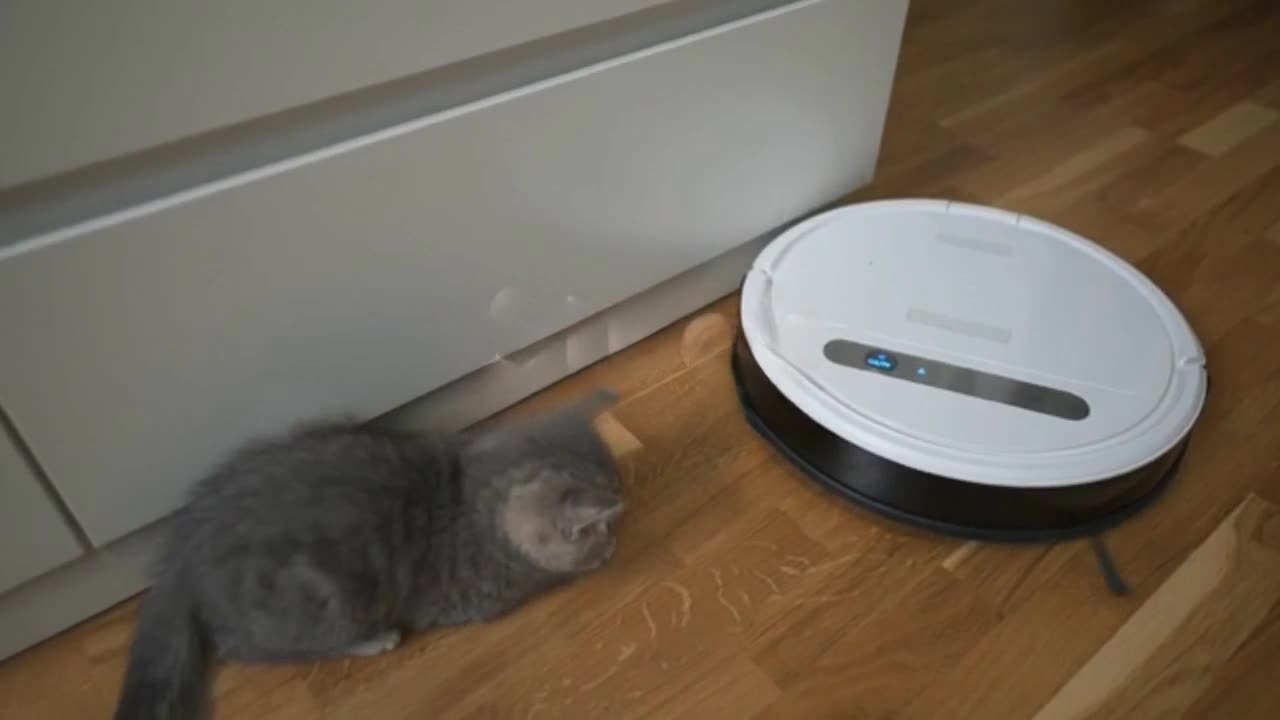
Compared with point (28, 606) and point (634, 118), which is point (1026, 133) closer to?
point (634, 118)

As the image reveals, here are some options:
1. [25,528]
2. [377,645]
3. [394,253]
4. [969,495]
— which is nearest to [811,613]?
[969,495]

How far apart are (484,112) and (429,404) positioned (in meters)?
0.34

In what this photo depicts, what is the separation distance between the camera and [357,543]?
0.76m

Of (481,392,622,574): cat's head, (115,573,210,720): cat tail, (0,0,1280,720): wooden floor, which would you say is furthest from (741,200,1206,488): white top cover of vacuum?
(115,573,210,720): cat tail

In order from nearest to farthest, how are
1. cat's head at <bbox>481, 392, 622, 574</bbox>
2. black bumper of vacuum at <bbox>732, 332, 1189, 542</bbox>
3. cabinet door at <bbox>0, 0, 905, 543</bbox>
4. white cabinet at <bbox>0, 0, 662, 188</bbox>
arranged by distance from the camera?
1. white cabinet at <bbox>0, 0, 662, 188</bbox>
2. cabinet door at <bbox>0, 0, 905, 543</bbox>
3. cat's head at <bbox>481, 392, 622, 574</bbox>
4. black bumper of vacuum at <bbox>732, 332, 1189, 542</bbox>

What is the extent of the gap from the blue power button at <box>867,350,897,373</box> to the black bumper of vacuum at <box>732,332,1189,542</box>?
0.10m

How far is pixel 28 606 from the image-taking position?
809 millimetres

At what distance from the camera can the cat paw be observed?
83cm

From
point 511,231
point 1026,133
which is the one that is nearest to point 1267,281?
point 1026,133

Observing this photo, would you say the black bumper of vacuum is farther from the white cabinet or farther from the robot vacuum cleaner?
the white cabinet

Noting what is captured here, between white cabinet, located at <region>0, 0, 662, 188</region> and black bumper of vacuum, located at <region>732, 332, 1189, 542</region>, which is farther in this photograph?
black bumper of vacuum, located at <region>732, 332, 1189, 542</region>

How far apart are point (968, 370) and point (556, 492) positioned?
48 centimetres

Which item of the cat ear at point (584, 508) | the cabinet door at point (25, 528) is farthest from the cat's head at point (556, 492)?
the cabinet door at point (25, 528)

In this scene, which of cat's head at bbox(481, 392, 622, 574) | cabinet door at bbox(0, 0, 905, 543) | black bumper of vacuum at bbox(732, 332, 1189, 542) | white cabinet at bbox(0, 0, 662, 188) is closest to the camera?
white cabinet at bbox(0, 0, 662, 188)
